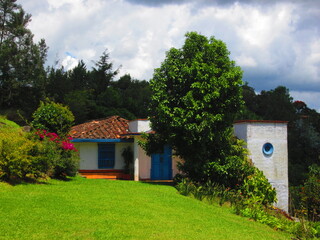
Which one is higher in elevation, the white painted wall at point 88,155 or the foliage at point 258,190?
the white painted wall at point 88,155

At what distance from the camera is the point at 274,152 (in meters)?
18.5

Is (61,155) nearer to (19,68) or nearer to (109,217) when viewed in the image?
(109,217)

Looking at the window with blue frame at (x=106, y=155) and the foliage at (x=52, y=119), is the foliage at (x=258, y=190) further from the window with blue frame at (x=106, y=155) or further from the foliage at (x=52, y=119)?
the window with blue frame at (x=106, y=155)

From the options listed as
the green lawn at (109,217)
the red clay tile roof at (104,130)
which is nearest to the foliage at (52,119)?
the green lawn at (109,217)

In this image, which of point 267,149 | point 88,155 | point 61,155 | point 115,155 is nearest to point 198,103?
point 267,149

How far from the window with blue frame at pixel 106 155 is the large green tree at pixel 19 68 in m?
16.0

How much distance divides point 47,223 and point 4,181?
16.7 feet

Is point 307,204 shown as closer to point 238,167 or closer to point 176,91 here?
point 238,167

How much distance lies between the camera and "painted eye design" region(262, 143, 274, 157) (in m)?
18.3

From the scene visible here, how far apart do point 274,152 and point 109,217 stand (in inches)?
458

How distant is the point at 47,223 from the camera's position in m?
8.29

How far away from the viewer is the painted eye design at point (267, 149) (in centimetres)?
1834

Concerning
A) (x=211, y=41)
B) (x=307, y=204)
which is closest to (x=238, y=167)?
(x=307, y=204)

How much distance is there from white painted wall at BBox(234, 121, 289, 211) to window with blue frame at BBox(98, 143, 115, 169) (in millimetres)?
7889
